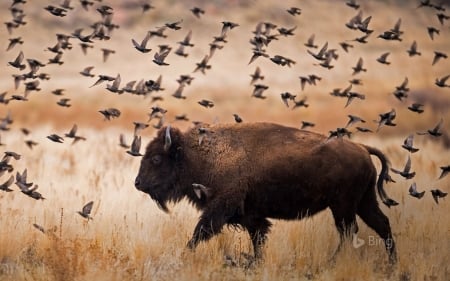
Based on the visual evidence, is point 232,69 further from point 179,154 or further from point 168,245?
point 168,245

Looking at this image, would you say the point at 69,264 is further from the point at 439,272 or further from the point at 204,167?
the point at 439,272

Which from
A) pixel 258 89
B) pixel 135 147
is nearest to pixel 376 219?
pixel 135 147

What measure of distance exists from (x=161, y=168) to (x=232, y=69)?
3650 cm

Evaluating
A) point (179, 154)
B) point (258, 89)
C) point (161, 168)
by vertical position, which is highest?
point (179, 154)

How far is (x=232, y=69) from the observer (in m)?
45.8

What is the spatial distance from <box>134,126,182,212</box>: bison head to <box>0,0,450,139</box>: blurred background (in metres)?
2.92

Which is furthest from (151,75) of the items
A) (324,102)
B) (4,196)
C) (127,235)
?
(127,235)

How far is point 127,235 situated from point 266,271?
1783mm

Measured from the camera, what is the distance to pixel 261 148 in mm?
9156

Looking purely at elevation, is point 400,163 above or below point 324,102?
above

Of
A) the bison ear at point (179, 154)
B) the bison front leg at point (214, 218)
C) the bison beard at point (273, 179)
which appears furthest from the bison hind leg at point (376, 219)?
the bison ear at point (179, 154)

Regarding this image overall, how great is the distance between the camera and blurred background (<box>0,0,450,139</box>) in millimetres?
27547

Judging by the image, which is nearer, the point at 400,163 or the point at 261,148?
the point at 261,148

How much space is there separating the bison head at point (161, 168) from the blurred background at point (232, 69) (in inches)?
115
